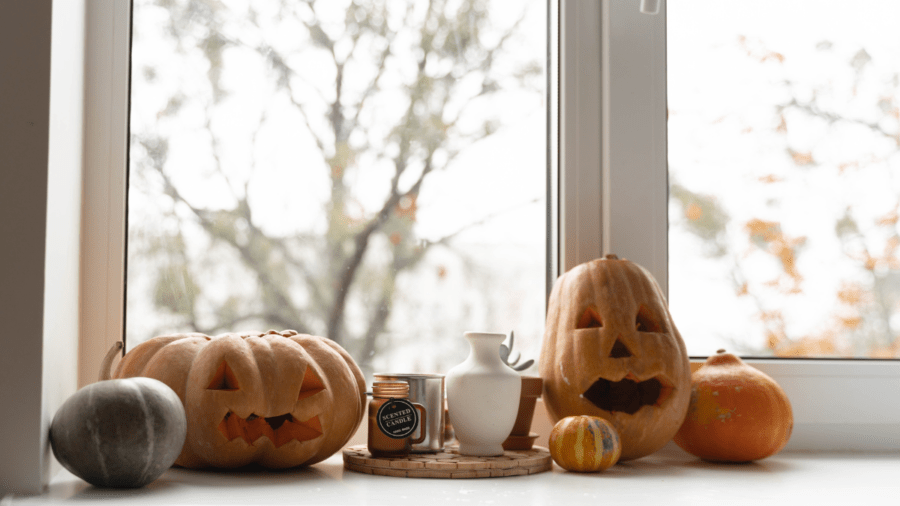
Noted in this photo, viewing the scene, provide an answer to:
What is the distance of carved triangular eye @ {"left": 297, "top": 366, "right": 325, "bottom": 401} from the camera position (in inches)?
41.9

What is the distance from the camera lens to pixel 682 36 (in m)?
1.48

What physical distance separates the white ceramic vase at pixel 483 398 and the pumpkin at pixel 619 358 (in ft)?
0.32

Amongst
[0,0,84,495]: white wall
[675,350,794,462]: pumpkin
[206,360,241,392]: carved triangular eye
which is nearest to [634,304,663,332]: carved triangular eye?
[675,350,794,462]: pumpkin

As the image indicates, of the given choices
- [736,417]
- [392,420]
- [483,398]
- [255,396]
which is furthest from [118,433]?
[736,417]

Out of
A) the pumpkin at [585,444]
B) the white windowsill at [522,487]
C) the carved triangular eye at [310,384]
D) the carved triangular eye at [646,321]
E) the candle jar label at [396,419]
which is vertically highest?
the carved triangular eye at [646,321]

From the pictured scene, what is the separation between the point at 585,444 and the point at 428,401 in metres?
0.23

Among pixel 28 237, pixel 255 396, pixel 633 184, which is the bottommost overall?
pixel 255 396

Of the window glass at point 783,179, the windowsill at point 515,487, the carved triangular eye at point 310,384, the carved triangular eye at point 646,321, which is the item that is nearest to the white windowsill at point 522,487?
the windowsill at point 515,487

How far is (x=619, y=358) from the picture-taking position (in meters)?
1.16

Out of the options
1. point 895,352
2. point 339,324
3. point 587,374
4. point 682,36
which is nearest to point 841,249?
point 895,352

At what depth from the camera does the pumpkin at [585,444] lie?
108 cm

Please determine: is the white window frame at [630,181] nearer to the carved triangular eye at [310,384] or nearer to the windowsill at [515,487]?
the windowsill at [515,487]

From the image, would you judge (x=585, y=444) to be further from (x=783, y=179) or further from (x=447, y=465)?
(x=783, y=179)

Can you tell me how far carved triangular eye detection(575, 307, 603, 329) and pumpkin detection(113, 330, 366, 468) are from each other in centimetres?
37
